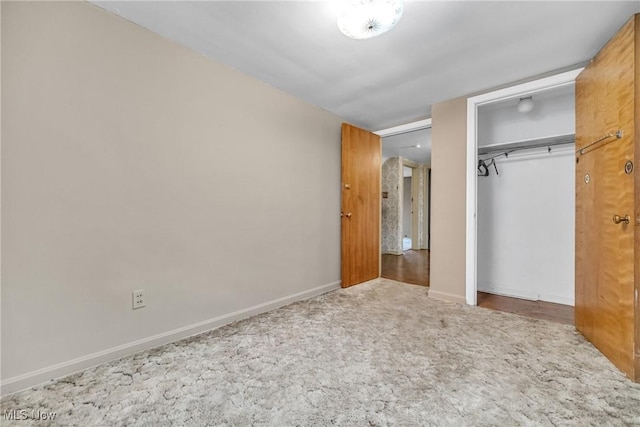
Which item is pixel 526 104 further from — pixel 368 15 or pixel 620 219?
pixel 368 15

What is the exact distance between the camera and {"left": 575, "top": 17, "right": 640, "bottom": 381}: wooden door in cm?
149

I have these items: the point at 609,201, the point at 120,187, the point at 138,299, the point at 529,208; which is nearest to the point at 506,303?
the point at 529,208

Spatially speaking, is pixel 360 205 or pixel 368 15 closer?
pixel 368 15

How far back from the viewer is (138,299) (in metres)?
1.75

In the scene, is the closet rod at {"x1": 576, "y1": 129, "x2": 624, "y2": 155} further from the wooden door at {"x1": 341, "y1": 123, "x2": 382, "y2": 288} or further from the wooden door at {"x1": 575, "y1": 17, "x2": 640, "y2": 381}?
the wooden door at {"x1": 341, "y1": 123, "x2": 382, "y2": 288}

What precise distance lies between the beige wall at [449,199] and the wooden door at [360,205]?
2.92 feet

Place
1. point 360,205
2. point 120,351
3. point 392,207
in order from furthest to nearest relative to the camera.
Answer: point 392,207 → point 360,205 → point 120,351

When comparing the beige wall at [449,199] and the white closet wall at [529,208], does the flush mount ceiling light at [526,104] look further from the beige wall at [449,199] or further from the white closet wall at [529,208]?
the beige wall at [449,199]

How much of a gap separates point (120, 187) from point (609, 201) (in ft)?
10.4

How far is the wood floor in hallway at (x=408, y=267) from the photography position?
3.77m

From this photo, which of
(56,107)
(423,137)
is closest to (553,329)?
(423,137)

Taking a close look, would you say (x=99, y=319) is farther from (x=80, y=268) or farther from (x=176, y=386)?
(x=176, y=386)

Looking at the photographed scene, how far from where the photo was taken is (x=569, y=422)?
1.16 meters

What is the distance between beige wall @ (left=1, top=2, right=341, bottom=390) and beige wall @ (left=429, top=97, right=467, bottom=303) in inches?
69.4
